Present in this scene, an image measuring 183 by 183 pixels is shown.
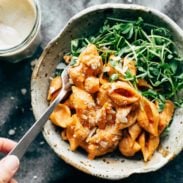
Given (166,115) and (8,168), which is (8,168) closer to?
(8,168)

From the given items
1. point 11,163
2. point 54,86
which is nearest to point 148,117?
point 54,86

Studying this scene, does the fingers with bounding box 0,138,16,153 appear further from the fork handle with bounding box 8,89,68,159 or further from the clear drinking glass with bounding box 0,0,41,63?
the clear drinking glass with bounding box 0,0,41,63

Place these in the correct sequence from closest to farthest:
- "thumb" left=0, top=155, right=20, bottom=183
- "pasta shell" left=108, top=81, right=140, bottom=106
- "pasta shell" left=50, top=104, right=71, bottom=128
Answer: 1. "thumb" left=0, top=155, right=20, bottom=183
2. "pasta shell" left=108, top=81, right=140, bottom=106
3. "pasta shell" left=50, top=104, right=71, bottom=128

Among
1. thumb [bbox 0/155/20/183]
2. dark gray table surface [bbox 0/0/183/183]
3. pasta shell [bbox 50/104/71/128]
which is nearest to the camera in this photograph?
thumb [bbox 0/155/20/183]

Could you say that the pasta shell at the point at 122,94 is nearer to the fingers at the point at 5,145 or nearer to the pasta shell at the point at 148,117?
the pasta shell at the point at 148,117

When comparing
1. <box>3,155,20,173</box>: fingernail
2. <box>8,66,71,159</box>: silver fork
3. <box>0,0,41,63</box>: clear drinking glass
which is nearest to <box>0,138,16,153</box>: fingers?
<box>8,66,71,159</box>: silver fork
